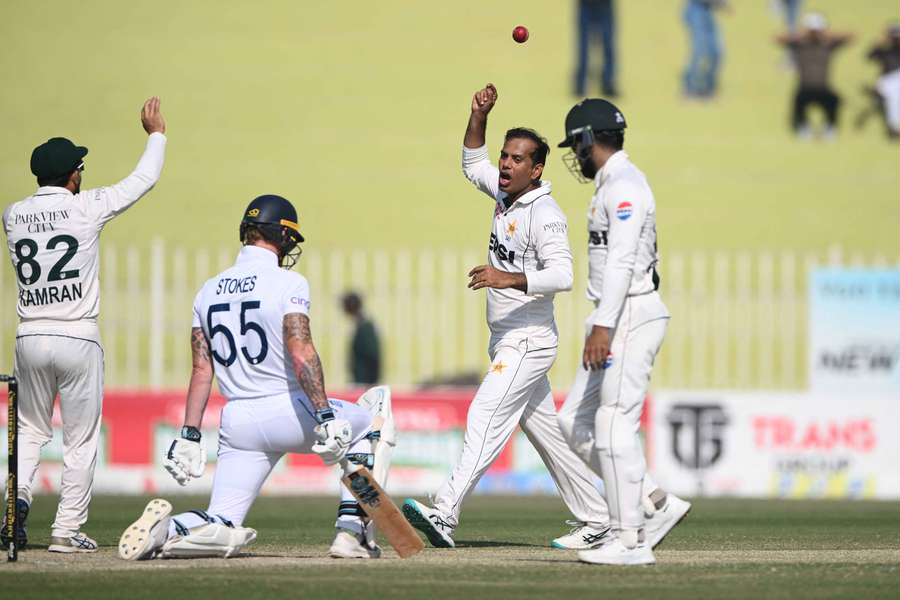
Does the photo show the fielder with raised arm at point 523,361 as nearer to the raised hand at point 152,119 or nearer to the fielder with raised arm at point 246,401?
the fielder with raised arm at point 246,401

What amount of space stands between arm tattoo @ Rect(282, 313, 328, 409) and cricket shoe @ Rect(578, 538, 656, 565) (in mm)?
1496

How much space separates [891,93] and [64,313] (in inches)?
923

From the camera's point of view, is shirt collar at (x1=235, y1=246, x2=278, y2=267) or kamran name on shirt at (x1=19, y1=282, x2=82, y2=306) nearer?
shirt collar at (x1=235, y1=246, x2=278, y2=267)

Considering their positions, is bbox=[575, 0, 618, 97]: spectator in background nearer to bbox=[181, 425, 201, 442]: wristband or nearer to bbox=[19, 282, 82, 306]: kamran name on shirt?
bbox=[19, 282, 82, 306]: kamran name on shirt

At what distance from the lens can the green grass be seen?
26719 millimetres

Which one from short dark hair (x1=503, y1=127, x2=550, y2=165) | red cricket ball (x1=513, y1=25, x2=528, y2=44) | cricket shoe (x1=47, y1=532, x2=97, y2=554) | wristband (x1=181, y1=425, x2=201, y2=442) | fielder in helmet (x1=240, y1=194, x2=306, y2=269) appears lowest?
cricket shoe (x1=47, y1=532, x2=97, y2=554)

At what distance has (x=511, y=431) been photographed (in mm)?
9117

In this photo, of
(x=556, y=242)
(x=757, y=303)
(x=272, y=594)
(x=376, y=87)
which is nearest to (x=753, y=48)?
(x=376, y=87)

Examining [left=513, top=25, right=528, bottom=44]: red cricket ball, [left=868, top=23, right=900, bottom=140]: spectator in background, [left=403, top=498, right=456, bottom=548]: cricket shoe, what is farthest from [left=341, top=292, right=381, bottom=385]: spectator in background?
[left=868, top=23, right=900, bottom=140]: spectator in background

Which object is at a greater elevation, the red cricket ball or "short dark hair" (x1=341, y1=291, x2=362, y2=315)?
the red cricket ball

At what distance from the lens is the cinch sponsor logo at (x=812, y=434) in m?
17.1

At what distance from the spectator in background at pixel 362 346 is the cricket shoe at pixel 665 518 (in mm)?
10018

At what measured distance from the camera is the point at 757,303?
2088 cm

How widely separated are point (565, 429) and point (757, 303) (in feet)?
43.3
